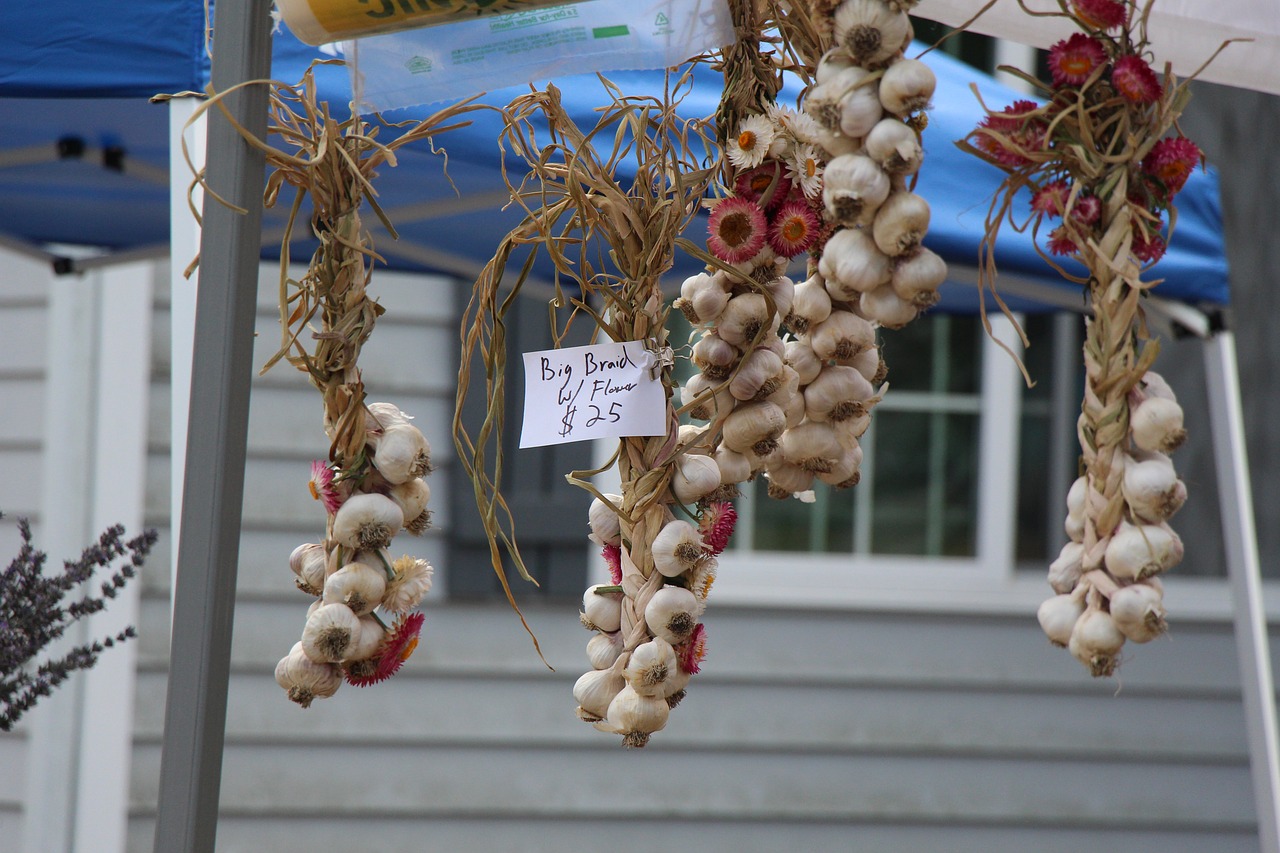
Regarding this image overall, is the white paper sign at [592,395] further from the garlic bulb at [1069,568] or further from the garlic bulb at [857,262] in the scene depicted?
the garlic bulb at [1069,568]

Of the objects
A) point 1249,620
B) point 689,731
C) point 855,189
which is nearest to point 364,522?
point 855,189

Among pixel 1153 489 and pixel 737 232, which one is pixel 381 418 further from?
pixel 1153 489

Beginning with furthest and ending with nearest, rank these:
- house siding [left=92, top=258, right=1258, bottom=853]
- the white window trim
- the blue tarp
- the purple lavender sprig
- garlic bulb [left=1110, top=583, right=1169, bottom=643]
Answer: the white window trim, house siding [left=92, top=258, right=1258, bottom=853], the blue tarp, the purple lavender sprig, garlic bulb [left=1110, top=583, right=1169, bottom=643]

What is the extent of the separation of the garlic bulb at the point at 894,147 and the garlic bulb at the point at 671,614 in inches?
11.2

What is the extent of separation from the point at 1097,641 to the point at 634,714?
27cm

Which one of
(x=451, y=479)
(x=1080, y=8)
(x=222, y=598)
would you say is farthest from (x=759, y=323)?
(x=451, y=479)

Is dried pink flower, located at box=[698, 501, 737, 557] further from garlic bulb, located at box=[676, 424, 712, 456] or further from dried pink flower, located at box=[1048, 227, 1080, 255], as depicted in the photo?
dried pink flower, located at box=[1048, 227, 1080, 255]

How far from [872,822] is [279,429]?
1525mm

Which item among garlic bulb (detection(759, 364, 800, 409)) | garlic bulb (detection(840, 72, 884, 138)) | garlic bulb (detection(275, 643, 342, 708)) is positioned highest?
garlic bulb (detection(840, 72, 884, 138))

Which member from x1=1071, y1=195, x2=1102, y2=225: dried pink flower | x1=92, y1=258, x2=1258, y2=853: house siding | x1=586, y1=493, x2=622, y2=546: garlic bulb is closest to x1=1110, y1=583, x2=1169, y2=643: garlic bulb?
x1=1071, y1=195, x2=1102, y2=225: dried pink flower

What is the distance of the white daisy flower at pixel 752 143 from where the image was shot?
2.54 feet

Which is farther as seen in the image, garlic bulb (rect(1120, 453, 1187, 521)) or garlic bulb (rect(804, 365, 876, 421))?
garlic bulb (rect(804, 365, 876, 421))

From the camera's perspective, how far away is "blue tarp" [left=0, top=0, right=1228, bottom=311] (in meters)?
1.10

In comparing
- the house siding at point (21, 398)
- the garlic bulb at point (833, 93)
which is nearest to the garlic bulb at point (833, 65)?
the garlic bulb at point (833, 93)
